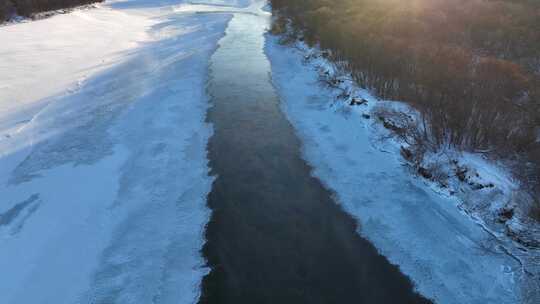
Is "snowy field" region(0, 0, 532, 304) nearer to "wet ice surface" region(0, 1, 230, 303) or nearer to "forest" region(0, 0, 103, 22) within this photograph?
"wet ice surface" region(0, 1, 230, 303)

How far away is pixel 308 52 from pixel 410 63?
6894 mm

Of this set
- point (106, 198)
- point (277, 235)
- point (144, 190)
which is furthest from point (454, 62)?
point (106, 198)

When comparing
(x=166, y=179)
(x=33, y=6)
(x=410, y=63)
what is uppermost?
(x=33, y=6)

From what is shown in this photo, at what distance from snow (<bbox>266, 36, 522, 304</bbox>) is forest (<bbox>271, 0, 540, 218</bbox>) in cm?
73

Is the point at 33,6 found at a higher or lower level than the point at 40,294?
higher

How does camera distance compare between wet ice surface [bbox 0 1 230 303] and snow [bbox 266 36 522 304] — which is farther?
snow [bbox 266 36 522 304]

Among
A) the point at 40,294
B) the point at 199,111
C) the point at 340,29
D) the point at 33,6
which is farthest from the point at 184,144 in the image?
the point at 33,6

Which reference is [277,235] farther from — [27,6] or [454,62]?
[27,6]

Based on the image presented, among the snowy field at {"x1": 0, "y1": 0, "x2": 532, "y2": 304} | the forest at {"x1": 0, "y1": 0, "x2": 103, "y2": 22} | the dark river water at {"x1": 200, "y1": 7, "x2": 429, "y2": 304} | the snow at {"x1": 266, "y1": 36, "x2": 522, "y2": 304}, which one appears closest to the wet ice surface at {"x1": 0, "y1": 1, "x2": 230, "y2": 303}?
the snowy field at {"x1": 0, "y1": 0, "x2": 532, "y2": 304}

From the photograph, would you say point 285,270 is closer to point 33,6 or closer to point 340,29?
point 340,29

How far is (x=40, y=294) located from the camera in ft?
18.0

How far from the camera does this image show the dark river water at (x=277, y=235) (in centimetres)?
591

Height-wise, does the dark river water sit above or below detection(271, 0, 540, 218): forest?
below

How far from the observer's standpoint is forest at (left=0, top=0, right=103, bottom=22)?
22.7 metres
